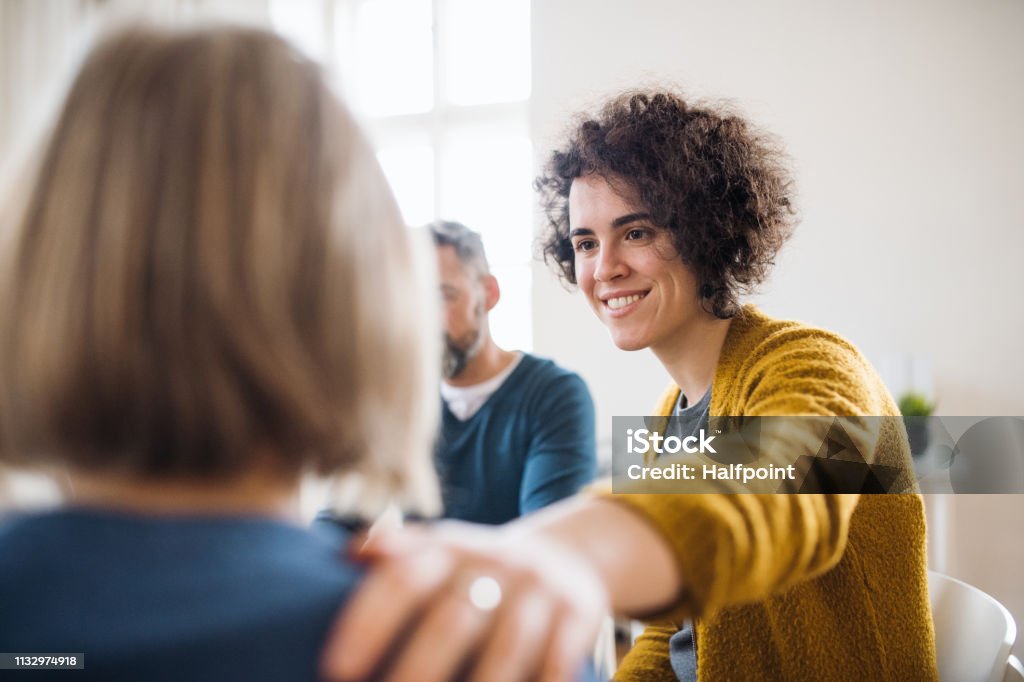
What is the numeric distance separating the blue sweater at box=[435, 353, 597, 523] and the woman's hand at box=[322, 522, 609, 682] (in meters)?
0.99

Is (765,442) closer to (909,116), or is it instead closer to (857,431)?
(857,431)

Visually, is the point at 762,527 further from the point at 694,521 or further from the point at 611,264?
the point at 611,264

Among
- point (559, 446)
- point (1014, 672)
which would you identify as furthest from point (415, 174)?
point (1014, 672)

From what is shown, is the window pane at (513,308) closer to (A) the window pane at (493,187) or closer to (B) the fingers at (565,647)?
(A) the window pane at (493,187)

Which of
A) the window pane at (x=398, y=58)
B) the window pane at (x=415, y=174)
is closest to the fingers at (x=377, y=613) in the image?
the window pane at (x=415, y=174)

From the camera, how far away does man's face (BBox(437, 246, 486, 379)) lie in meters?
1.56

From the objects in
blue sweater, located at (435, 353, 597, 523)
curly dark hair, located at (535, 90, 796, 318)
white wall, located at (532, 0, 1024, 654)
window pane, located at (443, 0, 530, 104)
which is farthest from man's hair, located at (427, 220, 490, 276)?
window pane, located at (443, 0, 530, 104)

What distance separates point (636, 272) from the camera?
45.4 inches

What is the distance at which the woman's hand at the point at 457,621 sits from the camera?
297 millimetres

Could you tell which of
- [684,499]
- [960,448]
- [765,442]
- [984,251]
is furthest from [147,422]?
[984,251]

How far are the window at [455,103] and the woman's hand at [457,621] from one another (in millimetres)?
3133

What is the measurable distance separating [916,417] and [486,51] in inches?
105

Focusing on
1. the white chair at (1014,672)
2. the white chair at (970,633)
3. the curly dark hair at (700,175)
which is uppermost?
the curly dark hair at (700,175)

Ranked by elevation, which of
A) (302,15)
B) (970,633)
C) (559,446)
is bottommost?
(970,633)
